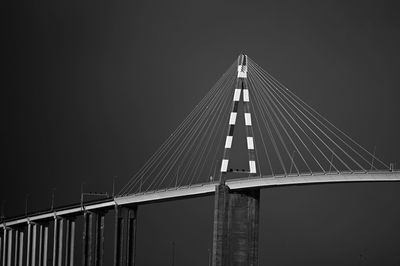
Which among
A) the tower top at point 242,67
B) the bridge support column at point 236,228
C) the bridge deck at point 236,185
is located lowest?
the bridge support column at point 236,228

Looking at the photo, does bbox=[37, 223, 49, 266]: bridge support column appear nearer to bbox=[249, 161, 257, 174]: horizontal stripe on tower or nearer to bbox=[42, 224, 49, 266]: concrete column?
bbox=[42, 224, 49, 266]: concrete column

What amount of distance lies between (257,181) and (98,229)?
3268 cm

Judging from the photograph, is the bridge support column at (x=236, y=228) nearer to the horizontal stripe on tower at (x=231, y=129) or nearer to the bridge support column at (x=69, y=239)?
the horizontal stripe on tower at (x=231, y=129)

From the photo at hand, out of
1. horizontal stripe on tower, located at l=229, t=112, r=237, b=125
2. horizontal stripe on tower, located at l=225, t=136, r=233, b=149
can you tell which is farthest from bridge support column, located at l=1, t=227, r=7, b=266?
horizontal stripe on tower, located at l=229, t=112, r=237, b=125

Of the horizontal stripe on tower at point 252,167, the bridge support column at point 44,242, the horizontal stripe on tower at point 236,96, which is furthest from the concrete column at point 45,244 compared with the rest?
the horizontal stripe on tower at point 252,167

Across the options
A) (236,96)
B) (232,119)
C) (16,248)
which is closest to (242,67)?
(236,96)

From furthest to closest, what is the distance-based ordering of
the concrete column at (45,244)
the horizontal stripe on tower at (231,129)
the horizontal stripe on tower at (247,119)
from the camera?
the concrete column at (45,244)
the horizontal stripe on tower at (247,119)
the horizontal stripe on tower at (231,129)

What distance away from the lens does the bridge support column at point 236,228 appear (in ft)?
→ 262

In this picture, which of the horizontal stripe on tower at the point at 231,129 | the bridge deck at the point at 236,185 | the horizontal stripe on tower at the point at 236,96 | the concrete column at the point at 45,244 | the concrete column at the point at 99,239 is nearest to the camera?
the bridge deck at the point at 236,185

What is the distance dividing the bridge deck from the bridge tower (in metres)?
0.91

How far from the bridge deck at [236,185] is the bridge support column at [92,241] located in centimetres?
127

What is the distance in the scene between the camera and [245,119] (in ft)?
Result: 266

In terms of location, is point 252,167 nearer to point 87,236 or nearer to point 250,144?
point 250,144

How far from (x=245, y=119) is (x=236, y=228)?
6.34 metres
